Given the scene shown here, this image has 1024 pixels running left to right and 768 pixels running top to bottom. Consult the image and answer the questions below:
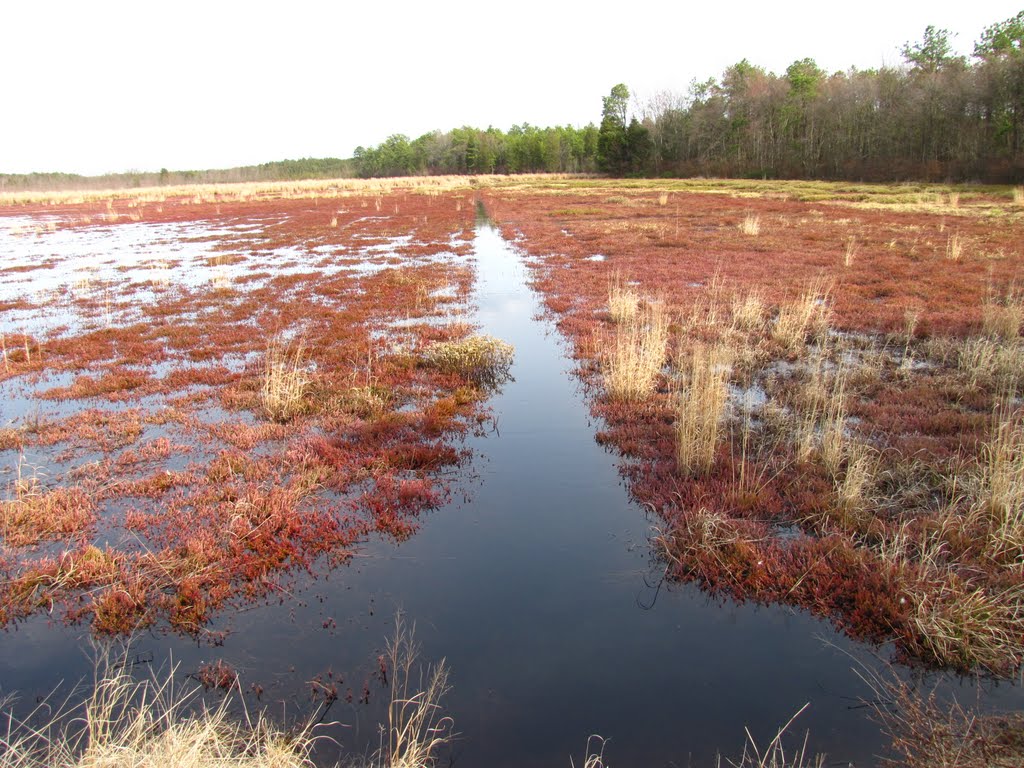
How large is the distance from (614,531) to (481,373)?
16.6 ft

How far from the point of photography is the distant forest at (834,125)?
153 feet

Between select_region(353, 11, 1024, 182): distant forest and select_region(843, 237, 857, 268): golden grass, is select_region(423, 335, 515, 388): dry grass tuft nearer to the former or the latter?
select_region(843, 237, 857, 268): golden grass

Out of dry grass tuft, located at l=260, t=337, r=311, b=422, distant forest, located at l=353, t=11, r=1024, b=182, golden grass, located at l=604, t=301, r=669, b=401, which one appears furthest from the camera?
distant forest, located at l=353, t=11, r=1024, b=182

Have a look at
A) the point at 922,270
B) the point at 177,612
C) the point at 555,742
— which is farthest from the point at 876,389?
the point at 922,270

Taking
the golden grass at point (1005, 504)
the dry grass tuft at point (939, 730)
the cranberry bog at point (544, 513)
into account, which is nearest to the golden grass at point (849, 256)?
the cranberry bog at point (544, 513)

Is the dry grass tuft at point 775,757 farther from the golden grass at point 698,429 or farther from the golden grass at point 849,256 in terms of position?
the golden grass at point 849,256

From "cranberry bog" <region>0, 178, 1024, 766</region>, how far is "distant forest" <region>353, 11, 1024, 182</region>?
147 feet

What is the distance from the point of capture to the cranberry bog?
405 centimetres

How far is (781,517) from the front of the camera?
5.76m

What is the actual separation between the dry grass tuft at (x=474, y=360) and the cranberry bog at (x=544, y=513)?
55 mm

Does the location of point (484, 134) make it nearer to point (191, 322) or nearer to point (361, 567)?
point (191, 322)

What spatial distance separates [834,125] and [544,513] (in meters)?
71.9

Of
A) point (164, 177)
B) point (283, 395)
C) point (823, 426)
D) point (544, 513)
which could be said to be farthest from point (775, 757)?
point (164, 177)

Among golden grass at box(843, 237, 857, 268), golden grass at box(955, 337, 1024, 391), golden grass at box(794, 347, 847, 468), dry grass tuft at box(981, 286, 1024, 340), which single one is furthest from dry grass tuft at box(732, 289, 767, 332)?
golden grass at box(843, 237, 857, 268)
